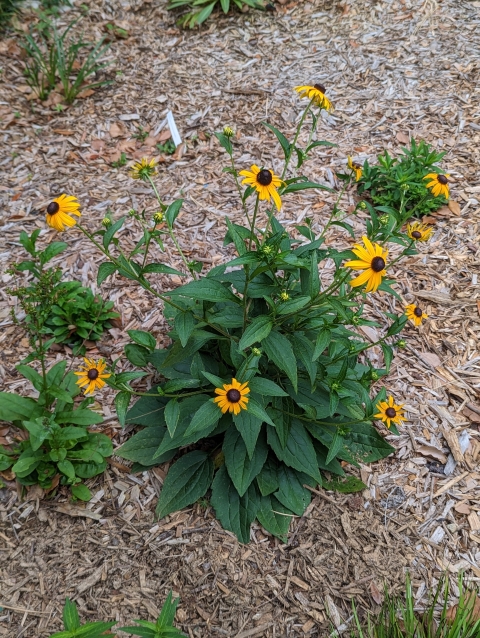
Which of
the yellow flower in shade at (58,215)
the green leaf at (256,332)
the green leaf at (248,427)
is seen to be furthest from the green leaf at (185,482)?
the yellow flower in shade at (58,215)

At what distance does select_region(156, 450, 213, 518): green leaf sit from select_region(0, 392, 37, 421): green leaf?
0.76 meters

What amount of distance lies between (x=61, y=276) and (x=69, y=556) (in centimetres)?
167

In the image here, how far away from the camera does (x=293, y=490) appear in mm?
2502

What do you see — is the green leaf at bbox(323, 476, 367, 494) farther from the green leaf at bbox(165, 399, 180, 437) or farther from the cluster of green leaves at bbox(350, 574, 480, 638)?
the green leaf at bbox(165, 399, 180, 437)

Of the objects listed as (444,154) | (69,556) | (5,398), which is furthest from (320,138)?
(69,556)

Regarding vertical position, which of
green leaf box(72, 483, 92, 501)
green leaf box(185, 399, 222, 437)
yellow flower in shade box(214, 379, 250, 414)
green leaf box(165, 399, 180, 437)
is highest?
yellow flower in shade box(214, 379, 250, 414)

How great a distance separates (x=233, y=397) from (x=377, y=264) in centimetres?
69

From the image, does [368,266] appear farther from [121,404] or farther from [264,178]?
[121,404]

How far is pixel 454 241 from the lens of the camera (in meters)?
3.53

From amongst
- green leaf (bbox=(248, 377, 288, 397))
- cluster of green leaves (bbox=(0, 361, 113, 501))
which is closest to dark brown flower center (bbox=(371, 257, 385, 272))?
green leaf (bbox=(248, 377, 288, 397))

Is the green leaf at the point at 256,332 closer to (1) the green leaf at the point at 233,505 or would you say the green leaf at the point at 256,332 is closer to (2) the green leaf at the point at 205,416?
(2) the green leaf at the point at 205,416

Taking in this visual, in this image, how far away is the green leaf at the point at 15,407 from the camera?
2.54 m

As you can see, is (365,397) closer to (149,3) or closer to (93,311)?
(93,311)

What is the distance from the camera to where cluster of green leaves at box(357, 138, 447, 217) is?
3.51 m
